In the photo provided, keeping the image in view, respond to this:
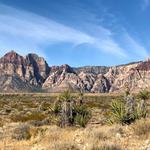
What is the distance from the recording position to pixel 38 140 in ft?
44.2

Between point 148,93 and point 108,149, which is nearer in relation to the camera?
point 108,149

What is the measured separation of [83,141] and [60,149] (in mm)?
2332

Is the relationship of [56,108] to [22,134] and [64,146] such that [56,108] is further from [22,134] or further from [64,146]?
[64,146]

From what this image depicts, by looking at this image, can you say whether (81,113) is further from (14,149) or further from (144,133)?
(14,149)

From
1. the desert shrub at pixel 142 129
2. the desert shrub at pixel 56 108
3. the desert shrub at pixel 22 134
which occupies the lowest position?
the desert shrub at pixel 22 134

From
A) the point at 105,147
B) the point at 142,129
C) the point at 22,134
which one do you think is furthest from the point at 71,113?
the point at 105,147

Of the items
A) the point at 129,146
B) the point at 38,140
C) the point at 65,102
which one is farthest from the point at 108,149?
the point at 65,102

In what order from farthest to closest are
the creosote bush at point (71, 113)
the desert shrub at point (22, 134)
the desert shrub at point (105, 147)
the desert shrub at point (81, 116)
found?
the creosote bush at point (71, 113)
the desert shrub at point (81, 116)
the desert shrub at point (22, 134)
the desert shrub at point (105, 147)

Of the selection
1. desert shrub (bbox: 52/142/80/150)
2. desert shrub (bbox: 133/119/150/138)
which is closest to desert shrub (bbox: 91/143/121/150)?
desert shrub (bbox: 52/142/80/150)

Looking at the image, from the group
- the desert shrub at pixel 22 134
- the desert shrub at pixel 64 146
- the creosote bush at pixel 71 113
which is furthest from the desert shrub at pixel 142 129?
the creosote bush at pixel 71 113

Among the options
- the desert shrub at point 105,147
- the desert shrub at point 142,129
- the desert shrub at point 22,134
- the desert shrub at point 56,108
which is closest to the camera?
the desert shrub at point 105,147

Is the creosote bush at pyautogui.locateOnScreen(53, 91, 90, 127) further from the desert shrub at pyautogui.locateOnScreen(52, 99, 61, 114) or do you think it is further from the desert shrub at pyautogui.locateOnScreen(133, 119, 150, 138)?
the desert shrub at pyautogui.locateOnScreen(133, 119, 150, 138)

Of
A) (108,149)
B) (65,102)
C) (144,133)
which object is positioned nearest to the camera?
(108,149)

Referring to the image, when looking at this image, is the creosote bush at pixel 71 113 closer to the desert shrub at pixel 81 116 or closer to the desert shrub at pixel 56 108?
the desert shrub at pixel 81 116
